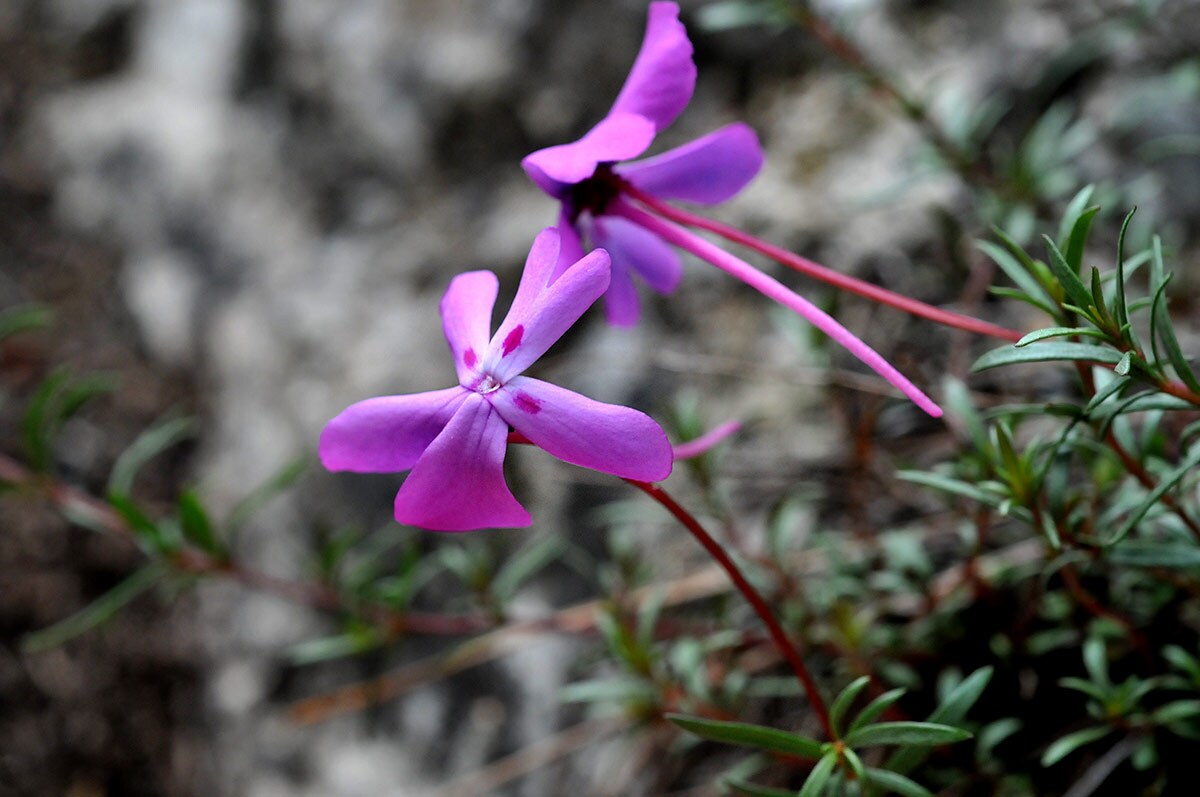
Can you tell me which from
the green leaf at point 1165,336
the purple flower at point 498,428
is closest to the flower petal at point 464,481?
the purple flower at point 498,428

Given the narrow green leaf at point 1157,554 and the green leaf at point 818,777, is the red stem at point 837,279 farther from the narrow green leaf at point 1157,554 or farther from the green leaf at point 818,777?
the green leaf at point 818,777

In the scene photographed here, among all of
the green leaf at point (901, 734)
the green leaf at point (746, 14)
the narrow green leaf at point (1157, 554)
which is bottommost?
the green leaf at point (901, 734)

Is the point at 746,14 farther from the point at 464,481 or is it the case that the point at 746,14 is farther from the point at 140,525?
the point at 140,525

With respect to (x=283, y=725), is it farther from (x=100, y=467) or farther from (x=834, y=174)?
(x=834, y=174)

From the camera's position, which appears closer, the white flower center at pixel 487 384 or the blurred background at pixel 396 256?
the white flower center at pixel 487 384

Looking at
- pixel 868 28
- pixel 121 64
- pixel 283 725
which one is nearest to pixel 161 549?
pixel 283 725

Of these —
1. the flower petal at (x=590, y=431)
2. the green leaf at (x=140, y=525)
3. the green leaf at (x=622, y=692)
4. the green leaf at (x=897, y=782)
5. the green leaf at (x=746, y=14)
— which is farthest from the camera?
the green leaf at (x=746, y=14)

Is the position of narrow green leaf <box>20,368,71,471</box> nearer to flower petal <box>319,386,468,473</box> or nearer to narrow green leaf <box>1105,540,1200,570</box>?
flower petal <box>319,386,468,473</box>

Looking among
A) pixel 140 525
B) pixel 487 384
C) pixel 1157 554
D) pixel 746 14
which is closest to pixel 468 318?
pixel 487 384

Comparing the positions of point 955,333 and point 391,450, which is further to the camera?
point 955,333
